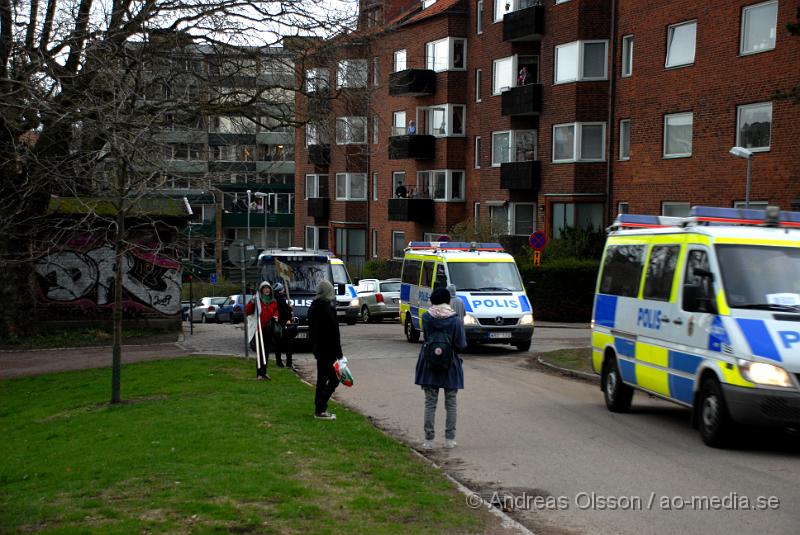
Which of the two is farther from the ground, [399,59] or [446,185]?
[399,59]

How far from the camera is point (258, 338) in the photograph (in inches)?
696

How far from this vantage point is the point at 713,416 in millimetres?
10930

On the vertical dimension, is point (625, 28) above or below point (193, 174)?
above

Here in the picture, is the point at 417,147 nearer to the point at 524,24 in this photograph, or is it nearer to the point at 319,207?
the point at 524,24

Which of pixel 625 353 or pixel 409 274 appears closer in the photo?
pixel 625 353

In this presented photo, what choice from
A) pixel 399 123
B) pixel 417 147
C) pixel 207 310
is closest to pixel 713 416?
pixel 417 147

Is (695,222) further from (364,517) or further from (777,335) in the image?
(364,517)

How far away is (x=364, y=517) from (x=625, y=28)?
3284 centimetres

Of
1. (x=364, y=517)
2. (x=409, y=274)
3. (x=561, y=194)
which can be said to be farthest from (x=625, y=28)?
(x=364, y=517)

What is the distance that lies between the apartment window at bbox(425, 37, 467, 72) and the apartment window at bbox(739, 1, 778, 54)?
20.1m

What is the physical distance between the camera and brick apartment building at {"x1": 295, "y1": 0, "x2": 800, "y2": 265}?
1163 inches

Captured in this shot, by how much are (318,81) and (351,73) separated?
30.6 inches

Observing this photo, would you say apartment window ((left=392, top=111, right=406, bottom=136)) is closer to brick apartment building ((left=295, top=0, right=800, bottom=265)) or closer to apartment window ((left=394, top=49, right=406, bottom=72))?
brick apartment building ((left=295, top=0, right=800, bottom=265))

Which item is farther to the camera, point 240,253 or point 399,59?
point 399,59
